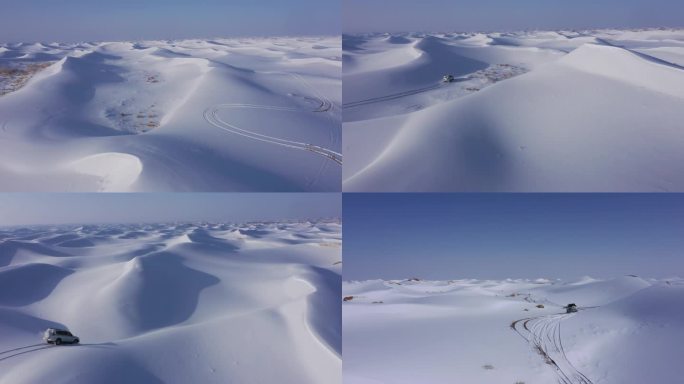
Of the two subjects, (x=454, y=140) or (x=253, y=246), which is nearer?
(x=454, y=140)

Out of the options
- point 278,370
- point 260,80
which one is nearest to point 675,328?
point 278,370

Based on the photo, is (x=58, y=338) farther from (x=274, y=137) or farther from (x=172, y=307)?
(x=274, y=137)

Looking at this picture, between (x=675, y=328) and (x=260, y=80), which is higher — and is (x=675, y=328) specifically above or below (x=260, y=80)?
below

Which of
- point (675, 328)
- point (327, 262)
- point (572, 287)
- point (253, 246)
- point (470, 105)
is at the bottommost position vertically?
point (572, 287)

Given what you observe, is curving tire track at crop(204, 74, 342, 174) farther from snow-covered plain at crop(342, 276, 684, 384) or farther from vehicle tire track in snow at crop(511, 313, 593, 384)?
vehicle tire track in snow at crop(511, 313, 593, 384)

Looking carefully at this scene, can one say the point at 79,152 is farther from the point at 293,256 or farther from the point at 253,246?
the point at 253,246

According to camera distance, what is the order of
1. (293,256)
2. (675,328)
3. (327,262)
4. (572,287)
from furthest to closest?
(572,287) → (293,256) → (327,262) → (675,328)

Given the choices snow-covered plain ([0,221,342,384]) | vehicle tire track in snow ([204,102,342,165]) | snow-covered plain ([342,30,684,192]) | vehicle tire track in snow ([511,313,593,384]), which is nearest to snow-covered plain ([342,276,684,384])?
vehicle tire track in snow ([511,313,593,384])

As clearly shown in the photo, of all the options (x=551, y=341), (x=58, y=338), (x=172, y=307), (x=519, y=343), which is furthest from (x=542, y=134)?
(x=172, y=307)

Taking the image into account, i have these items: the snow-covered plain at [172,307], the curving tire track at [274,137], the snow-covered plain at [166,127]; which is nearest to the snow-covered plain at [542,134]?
the curving tire track at [274,137]
